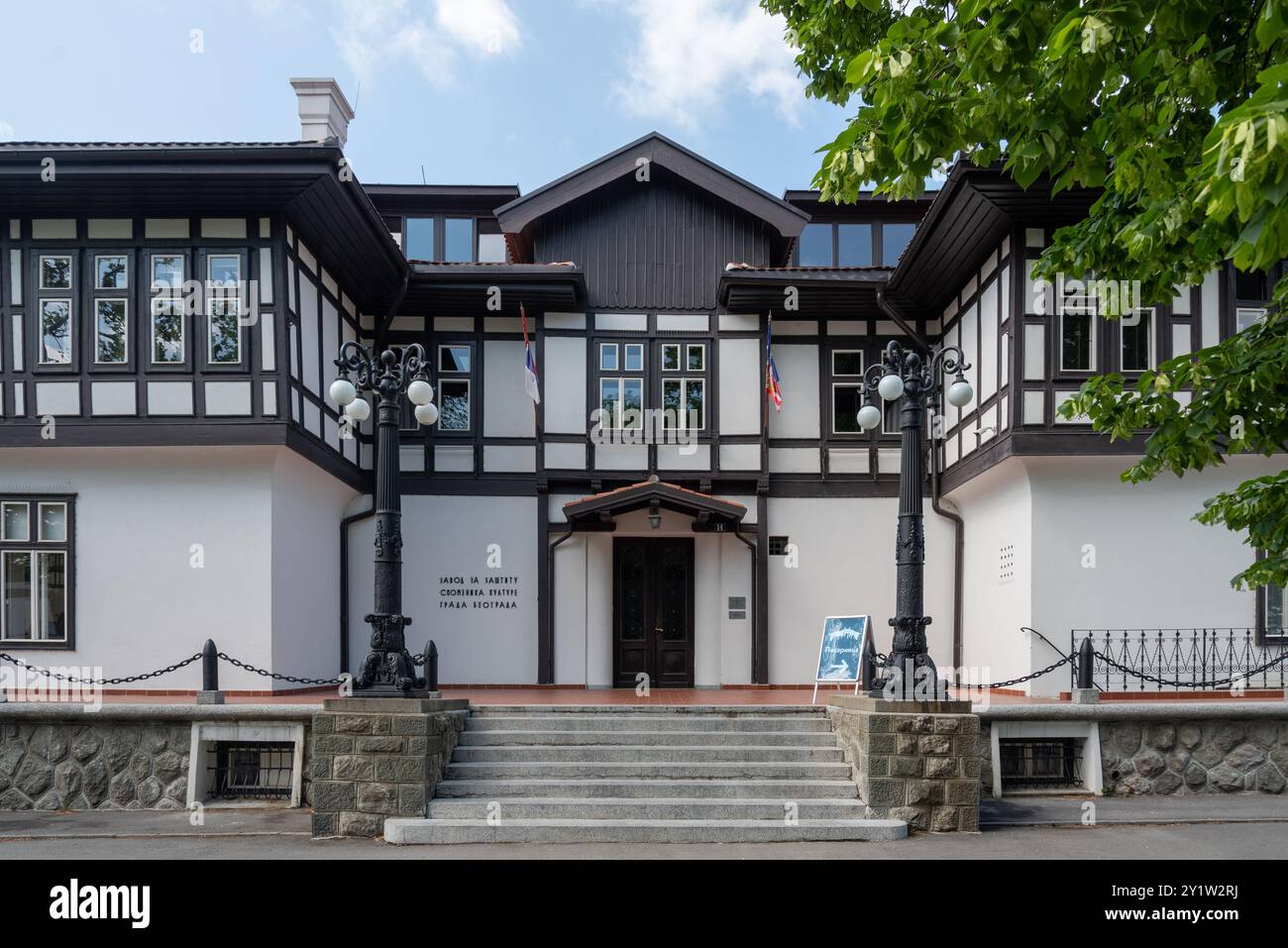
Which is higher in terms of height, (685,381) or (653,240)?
(653,240)

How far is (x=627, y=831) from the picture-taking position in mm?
9094

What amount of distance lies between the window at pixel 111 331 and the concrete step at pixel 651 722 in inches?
268

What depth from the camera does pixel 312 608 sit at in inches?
567

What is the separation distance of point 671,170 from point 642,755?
10.3 m

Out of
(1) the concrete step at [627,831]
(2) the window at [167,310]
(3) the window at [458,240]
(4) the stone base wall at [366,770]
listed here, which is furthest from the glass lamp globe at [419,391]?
(3) the window at [458,240]

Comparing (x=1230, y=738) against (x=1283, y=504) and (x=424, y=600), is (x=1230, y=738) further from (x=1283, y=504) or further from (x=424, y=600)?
(x=424, y=600)

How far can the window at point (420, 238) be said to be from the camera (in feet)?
62.0

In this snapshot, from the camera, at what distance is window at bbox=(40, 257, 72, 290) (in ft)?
42.4

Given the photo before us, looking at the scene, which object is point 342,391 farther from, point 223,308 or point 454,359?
point 454,359

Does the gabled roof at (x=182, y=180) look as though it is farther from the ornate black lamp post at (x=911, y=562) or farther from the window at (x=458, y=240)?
the ornate black lamp post at (x=911, y=562)

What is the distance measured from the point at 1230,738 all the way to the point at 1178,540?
3.09 meters

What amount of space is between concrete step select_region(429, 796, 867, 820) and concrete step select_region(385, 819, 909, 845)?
0.40 ft

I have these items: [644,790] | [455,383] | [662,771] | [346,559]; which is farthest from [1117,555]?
[346,559]

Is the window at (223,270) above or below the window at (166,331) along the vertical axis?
above
